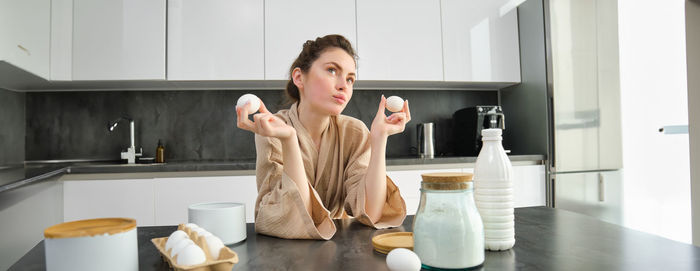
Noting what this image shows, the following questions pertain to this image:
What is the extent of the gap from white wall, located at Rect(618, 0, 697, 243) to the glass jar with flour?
7.76 ft

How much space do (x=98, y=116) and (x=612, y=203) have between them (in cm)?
354

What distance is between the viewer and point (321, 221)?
1043 mm

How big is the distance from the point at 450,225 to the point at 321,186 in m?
0.80

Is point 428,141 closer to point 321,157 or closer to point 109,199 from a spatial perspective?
point 321,157

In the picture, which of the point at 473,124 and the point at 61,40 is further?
the point at 473,124

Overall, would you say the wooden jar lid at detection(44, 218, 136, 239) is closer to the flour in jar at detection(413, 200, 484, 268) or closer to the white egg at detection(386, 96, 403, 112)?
the flour in jar at detection(413, 200, 484, 268)

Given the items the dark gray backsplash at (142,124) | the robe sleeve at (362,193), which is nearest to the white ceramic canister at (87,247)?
the robe sleeve at (362,193)

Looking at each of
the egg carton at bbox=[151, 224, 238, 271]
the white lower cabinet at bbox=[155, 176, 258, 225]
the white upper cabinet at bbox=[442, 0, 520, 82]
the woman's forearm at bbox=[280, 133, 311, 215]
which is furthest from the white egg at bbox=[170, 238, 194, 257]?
the white upper cabinet at bbox=[442, 0, 520, 82]

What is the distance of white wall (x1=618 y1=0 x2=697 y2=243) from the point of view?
2438mm

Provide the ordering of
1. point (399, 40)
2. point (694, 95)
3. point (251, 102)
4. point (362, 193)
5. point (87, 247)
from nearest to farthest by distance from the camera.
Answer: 1. point (87, 247)
2. point (251, 102)
3. point (362, 193)
4. point (694, 95)
5. point (399, 40)

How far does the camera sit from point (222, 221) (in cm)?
87

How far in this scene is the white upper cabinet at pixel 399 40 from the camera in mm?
2932

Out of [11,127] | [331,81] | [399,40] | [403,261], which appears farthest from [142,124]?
[403,261]

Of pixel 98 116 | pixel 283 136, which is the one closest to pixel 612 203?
pixel 283 136
